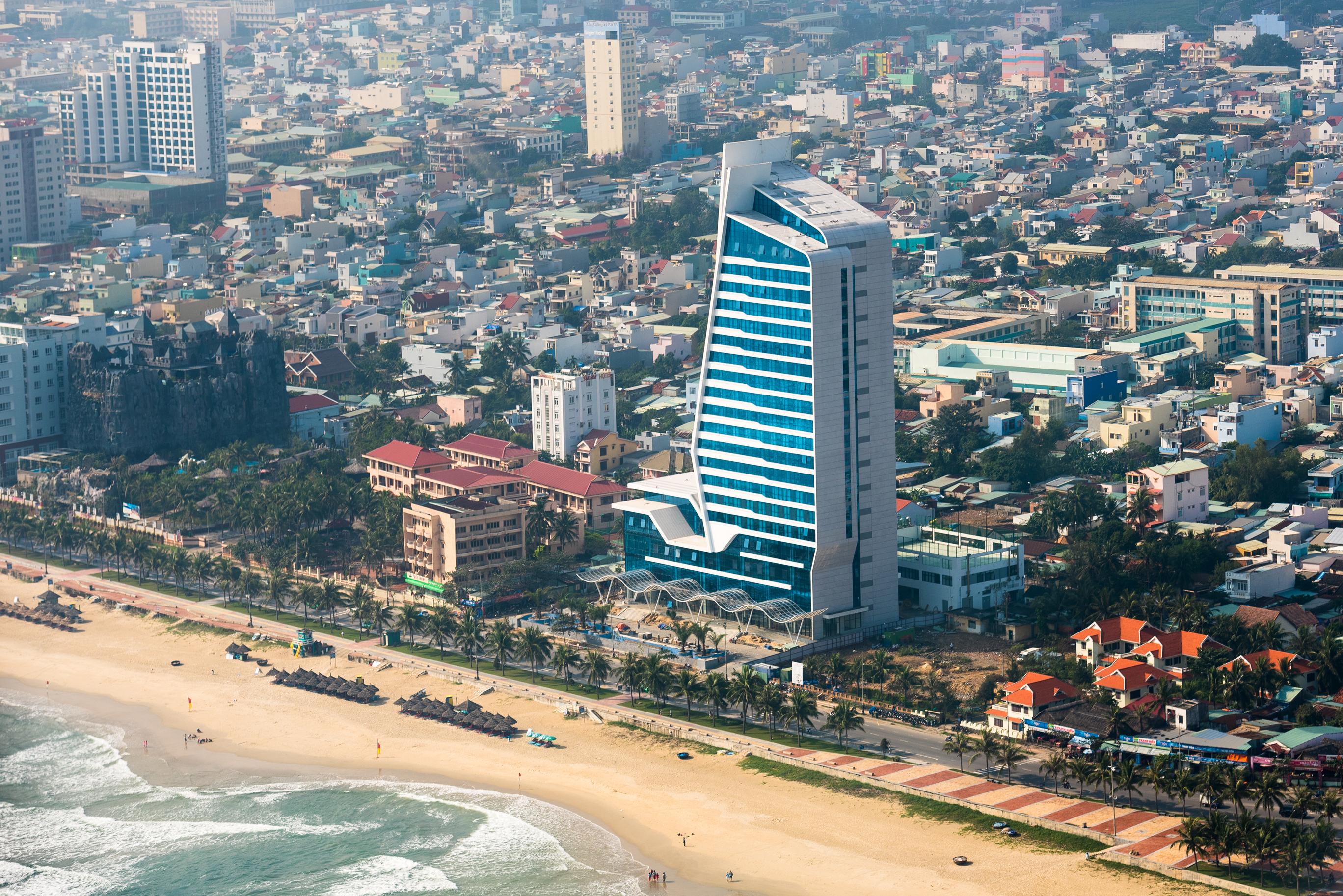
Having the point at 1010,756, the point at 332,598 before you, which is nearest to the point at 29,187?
the point at 332,598

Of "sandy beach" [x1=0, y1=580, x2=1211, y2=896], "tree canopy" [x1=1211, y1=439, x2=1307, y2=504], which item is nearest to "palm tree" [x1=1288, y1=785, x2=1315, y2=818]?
"sandy beach" [x1=0, y1=580, x2=1211, y2=896]

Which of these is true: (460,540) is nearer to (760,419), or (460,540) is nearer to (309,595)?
(309,595)

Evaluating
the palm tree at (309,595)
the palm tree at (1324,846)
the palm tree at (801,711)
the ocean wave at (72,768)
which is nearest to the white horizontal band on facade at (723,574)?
the palm tree at (801,711)

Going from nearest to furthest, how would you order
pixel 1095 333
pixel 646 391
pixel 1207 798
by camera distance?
pixel 1207 798 → pixel 646 391 → pixel 1095 333

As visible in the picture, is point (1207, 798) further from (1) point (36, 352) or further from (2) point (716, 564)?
(1) point (36, 352)

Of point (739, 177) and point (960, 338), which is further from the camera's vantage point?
point (960, 338)

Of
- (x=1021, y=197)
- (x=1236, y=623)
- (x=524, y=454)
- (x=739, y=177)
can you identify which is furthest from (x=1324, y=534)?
(x=1021, y=197)

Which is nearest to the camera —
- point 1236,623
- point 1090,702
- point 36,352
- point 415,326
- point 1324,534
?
point 1090,702
